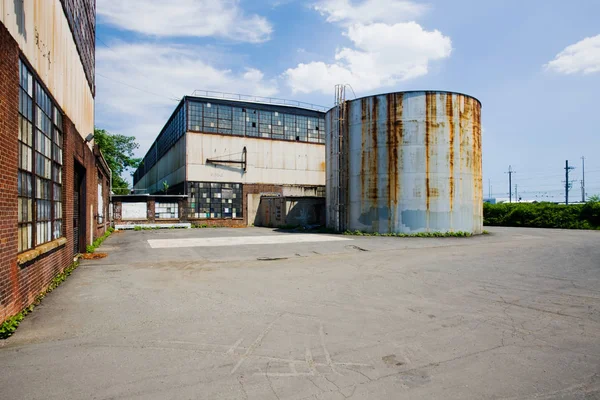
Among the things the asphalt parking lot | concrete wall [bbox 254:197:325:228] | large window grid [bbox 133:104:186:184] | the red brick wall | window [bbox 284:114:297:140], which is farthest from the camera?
window [bbox 284:114:297:140]

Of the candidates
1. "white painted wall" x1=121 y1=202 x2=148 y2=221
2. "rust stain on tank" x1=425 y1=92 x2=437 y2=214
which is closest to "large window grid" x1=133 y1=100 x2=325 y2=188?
"white painted wall" x1=121 y1=202 x2=148 y2=221

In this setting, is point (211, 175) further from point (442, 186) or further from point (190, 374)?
point (190, 374)

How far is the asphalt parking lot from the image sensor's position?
3.77 m

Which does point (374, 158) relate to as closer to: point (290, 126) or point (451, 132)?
point (451, 132)

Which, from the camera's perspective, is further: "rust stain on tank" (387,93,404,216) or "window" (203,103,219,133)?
"window" (203,103,219,133)

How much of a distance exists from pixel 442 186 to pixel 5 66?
1975 cm

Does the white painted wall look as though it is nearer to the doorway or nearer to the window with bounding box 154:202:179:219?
the window with bounding box 154:202:179:219

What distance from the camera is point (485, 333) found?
17.5 feet

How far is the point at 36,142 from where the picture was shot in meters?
7.37

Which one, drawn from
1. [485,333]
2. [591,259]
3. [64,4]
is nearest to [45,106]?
[64,4]

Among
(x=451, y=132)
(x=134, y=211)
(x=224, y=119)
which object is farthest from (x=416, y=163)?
(x=134, y=211)

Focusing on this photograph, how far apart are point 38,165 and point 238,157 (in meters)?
27.6

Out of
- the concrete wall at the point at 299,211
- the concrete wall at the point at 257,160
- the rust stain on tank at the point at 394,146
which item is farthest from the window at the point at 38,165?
the concrete wall at the point at 257,160

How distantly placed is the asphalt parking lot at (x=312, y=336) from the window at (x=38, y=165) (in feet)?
4.73
